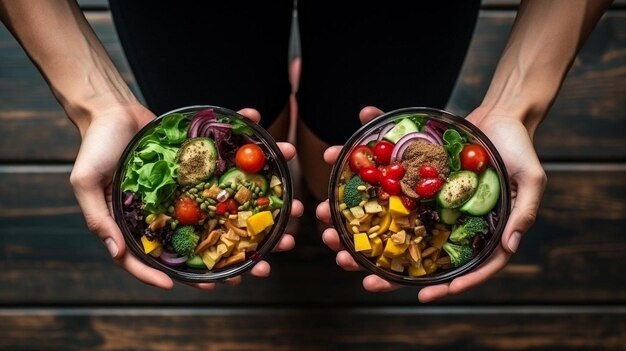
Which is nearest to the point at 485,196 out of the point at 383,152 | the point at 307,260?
the point at 383,152

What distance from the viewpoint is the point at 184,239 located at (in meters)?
0.91

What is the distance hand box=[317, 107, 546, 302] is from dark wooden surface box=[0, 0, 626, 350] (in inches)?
17.7

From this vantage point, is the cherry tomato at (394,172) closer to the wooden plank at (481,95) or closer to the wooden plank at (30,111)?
the wooden plank at (481,95)

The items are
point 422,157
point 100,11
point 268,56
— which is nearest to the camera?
point 422,157

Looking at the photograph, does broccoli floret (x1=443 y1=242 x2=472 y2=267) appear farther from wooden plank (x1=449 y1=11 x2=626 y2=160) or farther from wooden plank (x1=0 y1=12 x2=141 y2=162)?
wooden plank (x1=0 y1=12 x2=141 y2=162)

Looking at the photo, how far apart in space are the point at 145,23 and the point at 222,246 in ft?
1.09

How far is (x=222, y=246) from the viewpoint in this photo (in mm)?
929

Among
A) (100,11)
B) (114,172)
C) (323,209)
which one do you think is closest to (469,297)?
(323,209)

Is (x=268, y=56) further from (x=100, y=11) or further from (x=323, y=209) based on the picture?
(x=100, y=11)

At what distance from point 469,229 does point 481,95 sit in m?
0.57

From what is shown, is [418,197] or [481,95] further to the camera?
[481,95]

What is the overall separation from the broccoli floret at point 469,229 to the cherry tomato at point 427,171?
8cm

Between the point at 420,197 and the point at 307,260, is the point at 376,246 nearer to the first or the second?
the point at 420,197

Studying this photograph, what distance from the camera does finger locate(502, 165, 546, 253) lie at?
886 millimetres
